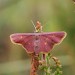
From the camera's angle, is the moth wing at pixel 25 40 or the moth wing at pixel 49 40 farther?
the moth wing at pixel 25 40

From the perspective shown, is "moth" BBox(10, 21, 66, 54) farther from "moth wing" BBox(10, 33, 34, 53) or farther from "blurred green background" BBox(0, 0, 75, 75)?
"blurred green background" BBox(0, 0, 75, 75)

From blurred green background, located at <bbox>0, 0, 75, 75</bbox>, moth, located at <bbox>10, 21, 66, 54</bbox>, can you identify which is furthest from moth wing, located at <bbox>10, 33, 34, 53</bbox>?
blurred green background, located at <bbox>0, 0, 75, 75</bbox>

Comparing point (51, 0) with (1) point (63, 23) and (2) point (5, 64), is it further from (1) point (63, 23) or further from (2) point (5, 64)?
(2) point (5, 64)

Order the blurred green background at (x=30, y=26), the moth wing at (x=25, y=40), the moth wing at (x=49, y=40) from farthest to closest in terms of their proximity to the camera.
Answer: the blurred green background at (x=30, y=26), the moth wing at (x=25, y=40), the moth wing at (x=49, y=40)

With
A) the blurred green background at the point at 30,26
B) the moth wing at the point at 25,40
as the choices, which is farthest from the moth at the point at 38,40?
the blurred green background at the point at 30,26

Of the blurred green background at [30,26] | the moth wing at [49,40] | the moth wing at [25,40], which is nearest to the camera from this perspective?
the moth wing at [49,40]

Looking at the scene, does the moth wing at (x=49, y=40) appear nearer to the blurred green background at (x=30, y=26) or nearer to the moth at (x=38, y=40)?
the moth at (x=38, y=40)
